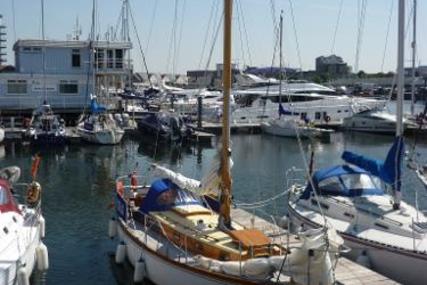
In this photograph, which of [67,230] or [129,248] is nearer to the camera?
[129,248]

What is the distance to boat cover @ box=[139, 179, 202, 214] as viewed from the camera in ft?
64.9

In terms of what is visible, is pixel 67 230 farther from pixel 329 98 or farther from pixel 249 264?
pixel 329 98

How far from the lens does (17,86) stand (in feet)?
198

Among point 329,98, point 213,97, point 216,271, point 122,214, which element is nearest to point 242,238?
point 216,271

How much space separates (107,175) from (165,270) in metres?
24.5

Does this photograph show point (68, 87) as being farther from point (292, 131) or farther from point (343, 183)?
point (343, 183)

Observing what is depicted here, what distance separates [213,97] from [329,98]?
20.4 m

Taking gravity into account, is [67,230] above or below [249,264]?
below

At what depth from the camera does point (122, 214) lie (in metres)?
21.4

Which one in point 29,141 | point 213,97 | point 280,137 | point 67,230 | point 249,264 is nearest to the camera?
point 249,264

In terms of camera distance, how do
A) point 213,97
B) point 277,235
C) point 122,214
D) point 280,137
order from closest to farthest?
point 277,235
point 122,214
point 280,137
point 213,97

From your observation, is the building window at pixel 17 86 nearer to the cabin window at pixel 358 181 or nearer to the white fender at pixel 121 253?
the white fender at pixel 121 253

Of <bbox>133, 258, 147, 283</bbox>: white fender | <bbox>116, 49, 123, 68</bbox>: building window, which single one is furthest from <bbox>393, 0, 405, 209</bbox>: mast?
<bbox>116, 49, 123, 68</bbox>: building window

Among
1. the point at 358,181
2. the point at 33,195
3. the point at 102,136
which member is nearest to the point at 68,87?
the point at 102,136
